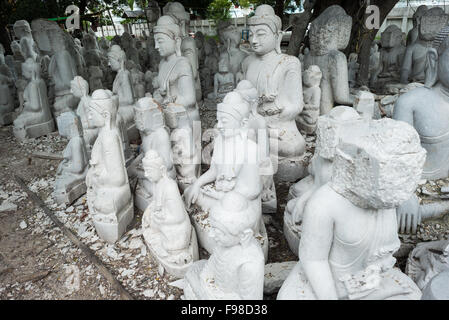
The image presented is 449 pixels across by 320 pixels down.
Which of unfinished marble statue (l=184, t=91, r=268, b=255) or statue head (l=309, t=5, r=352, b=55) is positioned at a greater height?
statue head (l=309, t=5, r=352, b=55)

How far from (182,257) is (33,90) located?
533 cm

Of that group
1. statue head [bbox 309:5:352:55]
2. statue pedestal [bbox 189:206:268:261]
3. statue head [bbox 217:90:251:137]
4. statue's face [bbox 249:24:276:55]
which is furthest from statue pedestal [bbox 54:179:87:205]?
statue head [bbox 309:5:352:55]

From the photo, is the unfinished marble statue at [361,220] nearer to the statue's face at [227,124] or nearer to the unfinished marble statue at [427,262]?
the unfinished marble statue at [427,262]

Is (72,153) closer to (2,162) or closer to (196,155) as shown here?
(196,155)

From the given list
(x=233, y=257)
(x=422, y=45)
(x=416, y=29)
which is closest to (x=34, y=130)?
(x=233, y=257)

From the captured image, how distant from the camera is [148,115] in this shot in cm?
340

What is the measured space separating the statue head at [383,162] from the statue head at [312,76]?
371cm

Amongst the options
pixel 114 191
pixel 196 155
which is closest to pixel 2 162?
pixel 114 191

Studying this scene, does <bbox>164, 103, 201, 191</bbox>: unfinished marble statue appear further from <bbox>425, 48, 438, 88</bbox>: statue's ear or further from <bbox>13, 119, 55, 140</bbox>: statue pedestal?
<bbox>13, 119, 55, 140</bbox>: statue pedestal

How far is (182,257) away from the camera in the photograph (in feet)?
9.29

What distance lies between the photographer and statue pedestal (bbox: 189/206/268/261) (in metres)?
2.93

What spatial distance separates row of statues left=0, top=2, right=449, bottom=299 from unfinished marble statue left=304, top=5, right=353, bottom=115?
20 millimetres

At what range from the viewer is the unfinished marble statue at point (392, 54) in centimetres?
811

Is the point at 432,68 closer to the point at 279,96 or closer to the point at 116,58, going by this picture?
the point at 279,96
